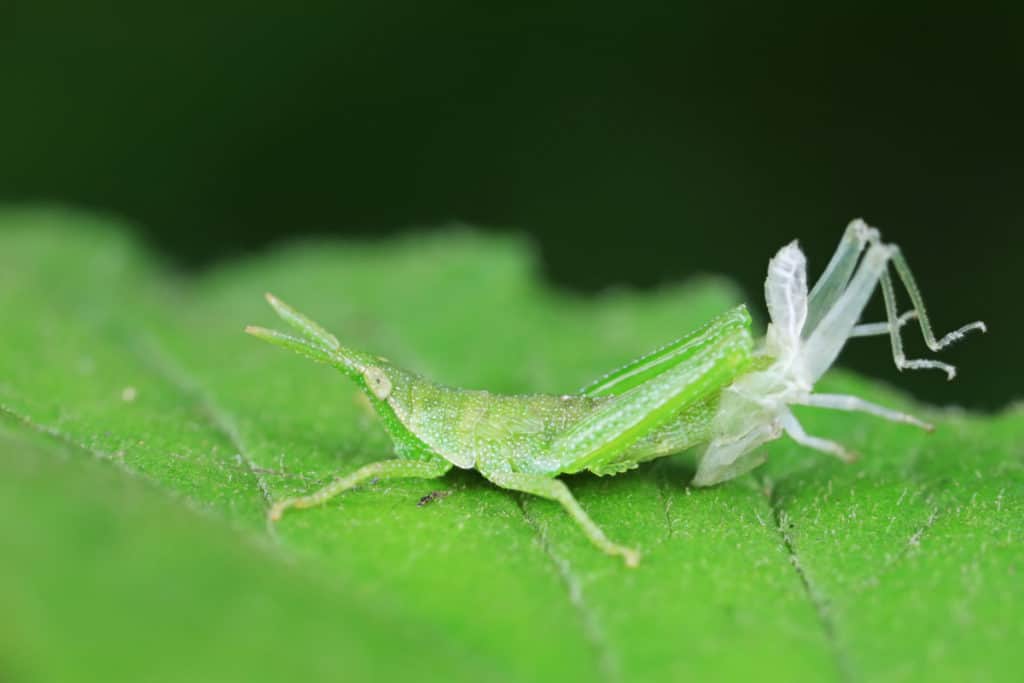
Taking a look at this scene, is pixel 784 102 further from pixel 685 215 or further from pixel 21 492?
pixel 21 492

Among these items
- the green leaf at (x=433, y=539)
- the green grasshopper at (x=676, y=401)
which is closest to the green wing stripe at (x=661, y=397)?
the green grasshopper at (x=676, y=401)

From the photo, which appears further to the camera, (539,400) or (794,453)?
(794,453)

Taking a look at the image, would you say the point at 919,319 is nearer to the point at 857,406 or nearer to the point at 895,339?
the point at 895,339

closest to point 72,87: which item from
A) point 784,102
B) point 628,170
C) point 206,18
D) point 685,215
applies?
point 206,18

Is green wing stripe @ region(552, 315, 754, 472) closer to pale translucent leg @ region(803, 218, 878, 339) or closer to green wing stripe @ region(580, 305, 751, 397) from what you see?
green wing stripe @ region(580, 305, 751, 397)

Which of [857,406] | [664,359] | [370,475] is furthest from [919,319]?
[370,475]

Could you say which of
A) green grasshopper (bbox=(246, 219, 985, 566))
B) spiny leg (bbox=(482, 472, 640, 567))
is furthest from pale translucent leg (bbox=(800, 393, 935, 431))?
spiny leg (bbox=(482, 472, 640, 567))

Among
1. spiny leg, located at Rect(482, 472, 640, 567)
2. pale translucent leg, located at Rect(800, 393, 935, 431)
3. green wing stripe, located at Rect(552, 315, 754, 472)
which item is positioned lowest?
spiny leg, located at Rect(482, 472, 640, 567)
